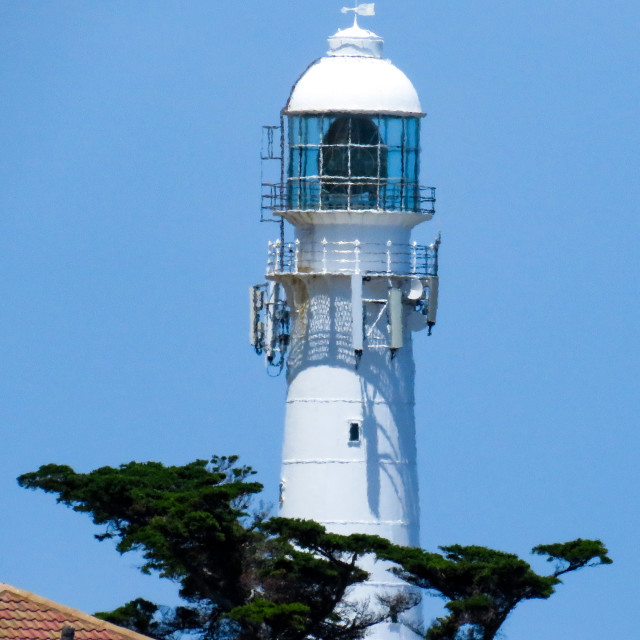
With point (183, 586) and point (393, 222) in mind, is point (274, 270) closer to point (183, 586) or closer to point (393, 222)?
point (393, 222)

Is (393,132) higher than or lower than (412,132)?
lower

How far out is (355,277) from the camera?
70.0 m

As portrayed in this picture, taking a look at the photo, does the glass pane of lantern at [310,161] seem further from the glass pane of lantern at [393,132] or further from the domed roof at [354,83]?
the glass pane of lantern at [393,132]

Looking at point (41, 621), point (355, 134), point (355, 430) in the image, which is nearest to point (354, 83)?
point (355, 134)

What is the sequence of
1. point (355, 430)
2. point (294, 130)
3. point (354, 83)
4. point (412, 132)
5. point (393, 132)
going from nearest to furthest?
point (354, 83), point (393, 132), point (355, 430), point (412, 132), point (294, 130)

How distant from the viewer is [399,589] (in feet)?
230

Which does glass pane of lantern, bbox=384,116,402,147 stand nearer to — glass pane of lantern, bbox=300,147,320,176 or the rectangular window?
glass pane of lantern, bbox=300,147,320,176

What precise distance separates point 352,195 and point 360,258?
1.25m

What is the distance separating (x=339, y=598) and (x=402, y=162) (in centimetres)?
947


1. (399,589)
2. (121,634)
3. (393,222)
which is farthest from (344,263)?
(121,634)

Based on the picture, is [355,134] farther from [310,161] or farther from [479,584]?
[479,584]

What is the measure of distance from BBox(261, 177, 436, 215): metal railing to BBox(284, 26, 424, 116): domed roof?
141 centimetres

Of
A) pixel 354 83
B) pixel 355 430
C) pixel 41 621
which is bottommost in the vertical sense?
pixel 41 621

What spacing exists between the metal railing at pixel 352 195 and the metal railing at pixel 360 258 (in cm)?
72
